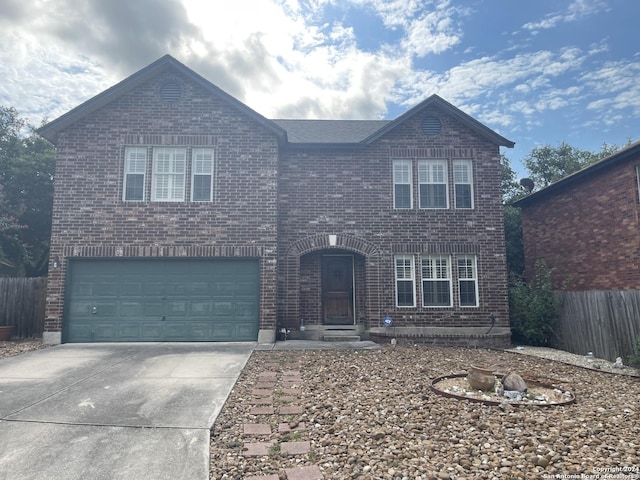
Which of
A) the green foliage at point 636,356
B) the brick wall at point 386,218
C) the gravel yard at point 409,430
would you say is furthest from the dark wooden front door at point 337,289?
the green foliage at point 636,356

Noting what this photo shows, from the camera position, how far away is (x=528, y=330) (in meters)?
11.4

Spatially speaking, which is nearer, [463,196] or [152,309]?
[152,309]

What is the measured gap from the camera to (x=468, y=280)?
38.2ft

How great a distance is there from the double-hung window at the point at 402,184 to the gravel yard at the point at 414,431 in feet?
19.3

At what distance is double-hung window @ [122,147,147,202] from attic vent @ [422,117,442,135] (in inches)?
333

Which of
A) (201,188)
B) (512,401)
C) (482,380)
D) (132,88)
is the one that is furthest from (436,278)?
(132,88)

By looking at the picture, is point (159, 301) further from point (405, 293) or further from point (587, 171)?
point (587, 171)

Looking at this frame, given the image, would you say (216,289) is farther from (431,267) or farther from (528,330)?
(528,330)

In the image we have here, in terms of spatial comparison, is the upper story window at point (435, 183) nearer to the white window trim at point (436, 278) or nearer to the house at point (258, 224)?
the house at point (258, 224)

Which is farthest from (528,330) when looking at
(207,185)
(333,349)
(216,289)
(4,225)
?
(4,225)

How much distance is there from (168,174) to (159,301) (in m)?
3.57

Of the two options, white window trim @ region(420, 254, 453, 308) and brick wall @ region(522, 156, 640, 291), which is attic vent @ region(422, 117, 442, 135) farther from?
brick wall @ region(522, 156, 640, 291)

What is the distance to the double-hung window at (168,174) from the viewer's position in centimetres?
1088

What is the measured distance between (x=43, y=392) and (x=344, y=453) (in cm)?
502
